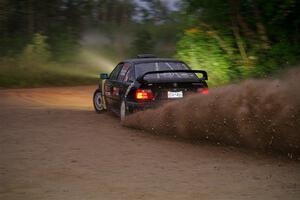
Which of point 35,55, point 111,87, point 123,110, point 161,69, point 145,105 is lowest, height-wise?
point 123,110

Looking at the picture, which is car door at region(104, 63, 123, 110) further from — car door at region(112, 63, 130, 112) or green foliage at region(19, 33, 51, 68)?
green foliage at region(19, 33, 51, 68)

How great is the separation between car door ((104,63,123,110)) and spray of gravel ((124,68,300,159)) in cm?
250

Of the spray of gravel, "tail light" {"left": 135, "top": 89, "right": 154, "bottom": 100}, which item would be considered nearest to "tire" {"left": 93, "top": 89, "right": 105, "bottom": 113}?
"tail light" {"left": 135, "top": 89, "right": 154, "bottom": 100}

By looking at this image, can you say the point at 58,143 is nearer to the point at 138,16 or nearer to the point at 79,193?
the point at 79,193

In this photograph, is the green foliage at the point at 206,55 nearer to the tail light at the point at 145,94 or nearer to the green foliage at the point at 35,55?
the tail light at the point at 145,94

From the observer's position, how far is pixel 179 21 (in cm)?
1712

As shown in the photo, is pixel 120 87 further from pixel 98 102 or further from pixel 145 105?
pixel 98 102

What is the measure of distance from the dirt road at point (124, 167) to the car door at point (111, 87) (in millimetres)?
1240

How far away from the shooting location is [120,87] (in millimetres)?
12008

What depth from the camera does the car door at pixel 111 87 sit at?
41.6 ft

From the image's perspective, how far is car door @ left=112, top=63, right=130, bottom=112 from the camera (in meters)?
11.8

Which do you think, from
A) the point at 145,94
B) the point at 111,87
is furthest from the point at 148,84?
the point at 111,87

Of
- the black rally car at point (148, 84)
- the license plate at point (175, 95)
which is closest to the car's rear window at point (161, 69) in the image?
the black rally car at point (148, 84)

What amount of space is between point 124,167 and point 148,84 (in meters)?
3.59
